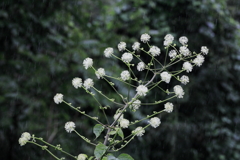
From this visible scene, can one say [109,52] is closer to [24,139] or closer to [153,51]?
[153,51]

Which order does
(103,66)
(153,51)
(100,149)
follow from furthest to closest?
(103,66), (153,51), (100,149)

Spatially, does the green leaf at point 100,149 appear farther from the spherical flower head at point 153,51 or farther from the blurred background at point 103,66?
the blurred background at point 103,66

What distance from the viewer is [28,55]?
1.94m

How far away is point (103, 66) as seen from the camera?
2.23m

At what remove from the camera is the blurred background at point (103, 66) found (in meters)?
1.94

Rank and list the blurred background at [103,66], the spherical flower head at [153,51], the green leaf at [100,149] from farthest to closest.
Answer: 1. the blurred background at [103,66]
2. the spherical flower head at [153,51]
3. the green leaf at [100,149]

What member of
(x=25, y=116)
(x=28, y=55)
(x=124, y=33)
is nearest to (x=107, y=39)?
(x=124, y=33)

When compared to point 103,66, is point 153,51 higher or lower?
lower

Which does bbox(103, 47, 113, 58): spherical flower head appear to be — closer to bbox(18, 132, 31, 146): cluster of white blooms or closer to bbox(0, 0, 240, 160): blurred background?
bbox(18, 132, 31, 146): cluster of white blooms

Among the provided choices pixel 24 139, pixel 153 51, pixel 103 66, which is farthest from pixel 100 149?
pixel 103 66

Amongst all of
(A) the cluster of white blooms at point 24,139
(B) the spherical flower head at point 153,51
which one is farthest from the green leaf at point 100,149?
(B) the spherical flower head at point 153,51

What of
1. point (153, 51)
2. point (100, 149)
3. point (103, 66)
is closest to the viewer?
point (100, 149)

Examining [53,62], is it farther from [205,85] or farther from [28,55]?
[205,85]

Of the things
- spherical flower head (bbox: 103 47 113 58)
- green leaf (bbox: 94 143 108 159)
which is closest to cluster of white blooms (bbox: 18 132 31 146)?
green leaf (bbox: 94 143 108 159)
